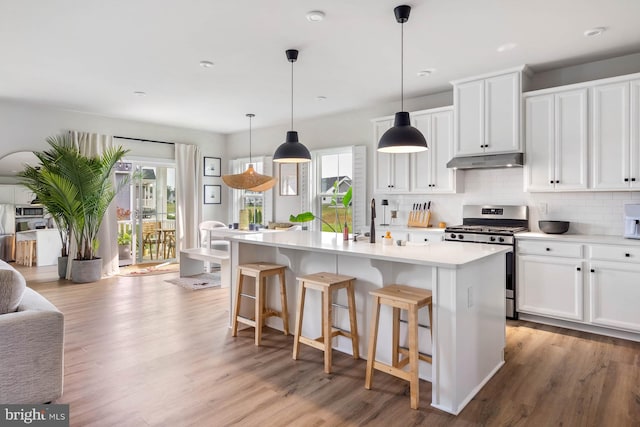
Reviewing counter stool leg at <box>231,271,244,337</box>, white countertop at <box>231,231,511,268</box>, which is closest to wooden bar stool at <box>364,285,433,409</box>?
white countertop at <box>231,231,511,268</box>

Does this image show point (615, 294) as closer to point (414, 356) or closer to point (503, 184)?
point (503, 184)

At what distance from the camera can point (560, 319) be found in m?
3.90

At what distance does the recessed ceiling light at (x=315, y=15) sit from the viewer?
119 inches

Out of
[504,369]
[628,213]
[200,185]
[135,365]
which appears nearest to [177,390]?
[135,365]

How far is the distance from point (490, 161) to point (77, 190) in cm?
559

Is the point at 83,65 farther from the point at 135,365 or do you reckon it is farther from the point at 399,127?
the point at 399,127

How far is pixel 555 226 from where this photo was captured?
13.6ft

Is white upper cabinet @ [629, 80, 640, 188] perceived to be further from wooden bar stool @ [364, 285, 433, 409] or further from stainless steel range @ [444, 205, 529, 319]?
wooden bar stool @ [364, 285, 433, 409]

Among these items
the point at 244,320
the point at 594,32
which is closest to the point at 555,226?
the point at 594,32

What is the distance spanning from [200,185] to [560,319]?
646 cm

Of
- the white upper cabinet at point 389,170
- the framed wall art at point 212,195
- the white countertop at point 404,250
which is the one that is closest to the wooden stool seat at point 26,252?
the framed wall art at point 212,195

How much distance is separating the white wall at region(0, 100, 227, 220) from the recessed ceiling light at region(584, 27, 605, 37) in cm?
664

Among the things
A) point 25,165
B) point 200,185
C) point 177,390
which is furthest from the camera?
point 200,185

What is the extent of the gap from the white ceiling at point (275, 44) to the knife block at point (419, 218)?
159cm
